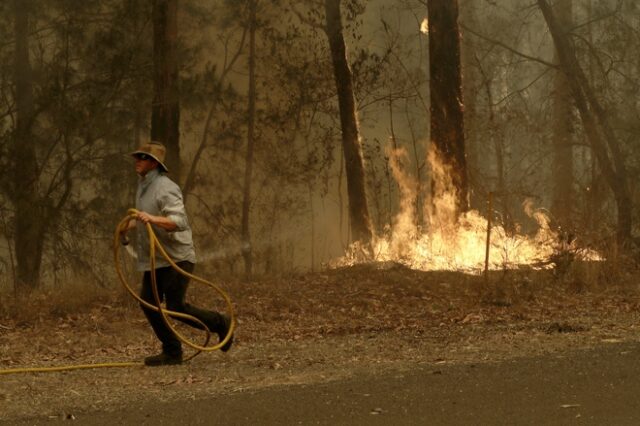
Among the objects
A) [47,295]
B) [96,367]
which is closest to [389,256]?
[47,295]

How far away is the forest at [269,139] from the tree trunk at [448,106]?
3cm

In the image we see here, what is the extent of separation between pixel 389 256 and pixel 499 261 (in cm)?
282

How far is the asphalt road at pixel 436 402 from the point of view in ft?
22.4

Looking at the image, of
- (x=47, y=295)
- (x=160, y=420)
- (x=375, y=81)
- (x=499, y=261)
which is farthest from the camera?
(x=375, y=81)

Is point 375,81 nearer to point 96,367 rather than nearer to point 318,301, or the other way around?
point 318,301

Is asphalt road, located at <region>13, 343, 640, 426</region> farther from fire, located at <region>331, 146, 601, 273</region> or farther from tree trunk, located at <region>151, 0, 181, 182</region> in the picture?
tree trunk, located at <region>151, 0, 181, 182</region>

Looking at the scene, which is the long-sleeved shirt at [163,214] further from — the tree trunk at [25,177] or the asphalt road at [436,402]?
the tree trunk at [25,177]

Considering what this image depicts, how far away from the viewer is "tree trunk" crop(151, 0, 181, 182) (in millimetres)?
18781

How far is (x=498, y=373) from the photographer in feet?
27.3

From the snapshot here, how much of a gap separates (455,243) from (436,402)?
10.9 meters

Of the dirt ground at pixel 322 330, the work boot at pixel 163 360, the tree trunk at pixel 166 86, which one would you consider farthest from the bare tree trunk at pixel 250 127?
the work boot at pixel 163 360

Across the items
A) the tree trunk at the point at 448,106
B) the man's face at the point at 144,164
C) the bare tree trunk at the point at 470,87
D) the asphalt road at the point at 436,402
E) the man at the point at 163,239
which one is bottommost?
the asphalt road at the point at 436,402

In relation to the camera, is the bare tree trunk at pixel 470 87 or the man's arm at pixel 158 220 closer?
the man's arm at pixel 158 220

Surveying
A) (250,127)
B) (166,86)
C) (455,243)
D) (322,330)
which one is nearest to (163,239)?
(322,330)
